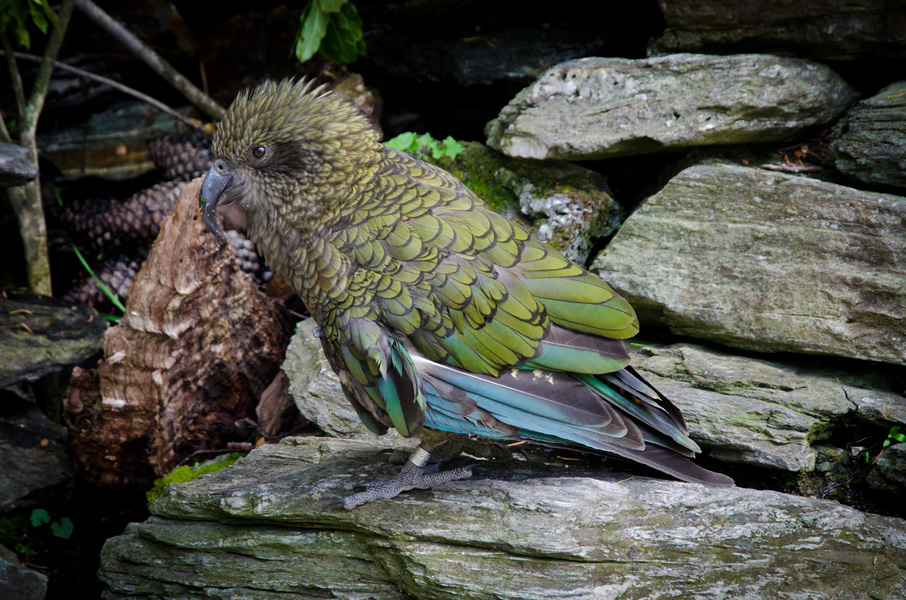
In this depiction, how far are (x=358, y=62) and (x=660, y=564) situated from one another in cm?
521

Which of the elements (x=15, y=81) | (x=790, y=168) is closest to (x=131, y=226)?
(x=15, y=81)

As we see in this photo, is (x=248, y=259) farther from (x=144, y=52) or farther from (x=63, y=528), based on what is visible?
(x=63, y=528)

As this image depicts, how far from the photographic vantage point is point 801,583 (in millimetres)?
2576

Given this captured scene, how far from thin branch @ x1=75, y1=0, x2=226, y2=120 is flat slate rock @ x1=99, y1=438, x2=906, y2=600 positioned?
3.44m

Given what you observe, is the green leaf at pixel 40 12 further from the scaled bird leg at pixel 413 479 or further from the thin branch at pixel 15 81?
the scaled bird leg at pixel 413 479

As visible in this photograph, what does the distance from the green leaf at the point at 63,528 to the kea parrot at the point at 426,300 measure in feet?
8.69

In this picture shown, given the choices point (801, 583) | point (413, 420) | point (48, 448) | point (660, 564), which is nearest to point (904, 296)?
point (801, 583)

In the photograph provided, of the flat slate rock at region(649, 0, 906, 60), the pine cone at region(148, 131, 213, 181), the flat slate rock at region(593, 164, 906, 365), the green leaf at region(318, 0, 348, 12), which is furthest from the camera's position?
the pine cone at region(148, 131, 213, 181)

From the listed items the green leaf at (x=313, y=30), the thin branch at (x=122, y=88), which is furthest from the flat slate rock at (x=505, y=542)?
the thin branch at (x=122, y=88)

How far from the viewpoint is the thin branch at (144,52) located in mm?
5336

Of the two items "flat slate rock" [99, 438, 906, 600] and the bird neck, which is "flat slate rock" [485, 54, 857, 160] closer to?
the bird neck

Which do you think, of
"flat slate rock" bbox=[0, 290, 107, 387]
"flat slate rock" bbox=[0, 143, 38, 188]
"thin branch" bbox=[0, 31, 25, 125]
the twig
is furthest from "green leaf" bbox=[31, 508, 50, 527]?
the twig

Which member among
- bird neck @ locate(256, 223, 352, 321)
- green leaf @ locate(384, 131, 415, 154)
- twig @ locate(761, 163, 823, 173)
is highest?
twig @ locate(761, 163, 823, 173)

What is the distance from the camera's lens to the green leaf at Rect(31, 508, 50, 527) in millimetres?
4289
